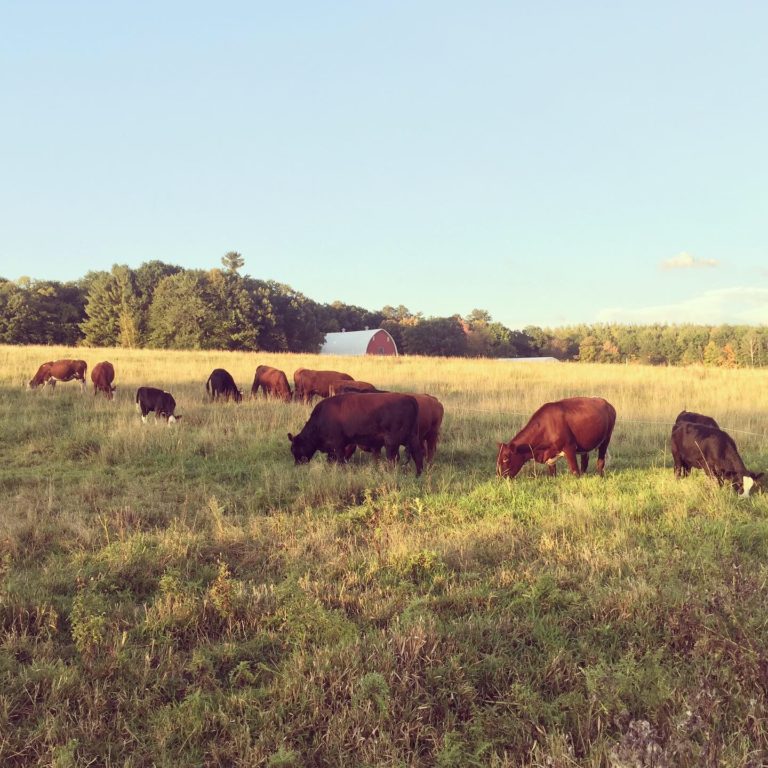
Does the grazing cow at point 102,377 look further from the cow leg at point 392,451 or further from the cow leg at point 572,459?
the cow leg at point 572,459

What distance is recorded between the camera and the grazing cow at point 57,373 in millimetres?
17422

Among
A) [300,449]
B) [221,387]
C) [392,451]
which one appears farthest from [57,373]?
[392,451]

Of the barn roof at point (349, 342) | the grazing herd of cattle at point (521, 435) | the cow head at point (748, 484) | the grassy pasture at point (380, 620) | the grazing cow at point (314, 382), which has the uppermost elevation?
the barn roof at point (349, 342)

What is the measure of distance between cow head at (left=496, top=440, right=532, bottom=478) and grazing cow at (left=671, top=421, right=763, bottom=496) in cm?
210

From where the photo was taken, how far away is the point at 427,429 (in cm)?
962

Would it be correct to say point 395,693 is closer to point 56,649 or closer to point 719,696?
point 719,696

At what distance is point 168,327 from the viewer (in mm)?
51156

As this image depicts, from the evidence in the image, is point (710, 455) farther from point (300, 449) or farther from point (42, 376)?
point (42, 376)

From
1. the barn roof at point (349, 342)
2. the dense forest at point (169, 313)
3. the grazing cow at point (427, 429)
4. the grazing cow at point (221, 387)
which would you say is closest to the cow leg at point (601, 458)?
the grazing cow at point (427, 429)

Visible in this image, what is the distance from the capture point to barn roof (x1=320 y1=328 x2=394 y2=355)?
5766 centimetres

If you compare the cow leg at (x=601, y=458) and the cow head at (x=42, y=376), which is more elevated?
the cow head at (x=42, y=376)

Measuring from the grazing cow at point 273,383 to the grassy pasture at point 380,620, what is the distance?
345 inches

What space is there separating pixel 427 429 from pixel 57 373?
13660 millimetres

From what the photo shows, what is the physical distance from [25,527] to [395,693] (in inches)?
169
